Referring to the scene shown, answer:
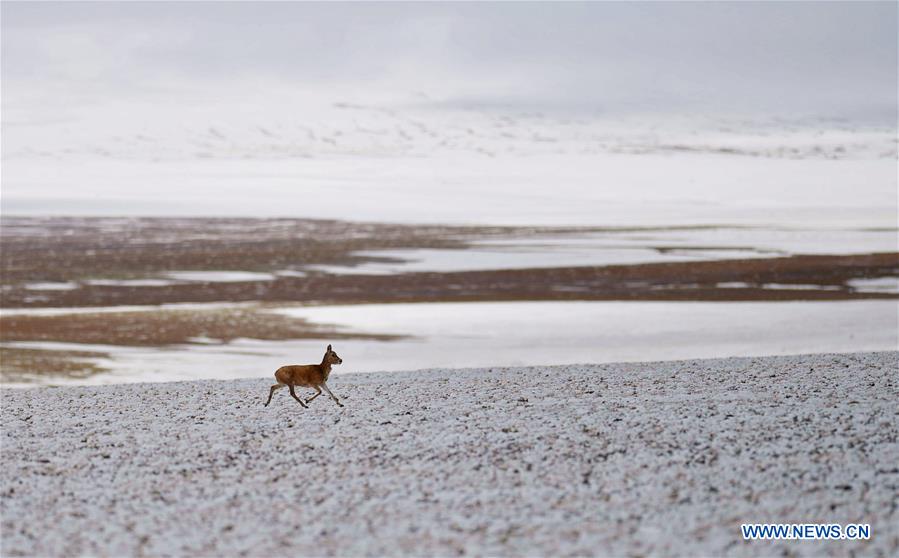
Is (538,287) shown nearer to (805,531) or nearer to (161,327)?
(161,327)

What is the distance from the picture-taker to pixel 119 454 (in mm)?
9570

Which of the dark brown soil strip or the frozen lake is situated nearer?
the frozen lake

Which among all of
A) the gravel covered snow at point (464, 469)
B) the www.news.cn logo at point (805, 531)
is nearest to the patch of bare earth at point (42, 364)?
the gravel covered snow at point (464, 469)

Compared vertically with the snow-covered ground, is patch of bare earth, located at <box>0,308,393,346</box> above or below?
below

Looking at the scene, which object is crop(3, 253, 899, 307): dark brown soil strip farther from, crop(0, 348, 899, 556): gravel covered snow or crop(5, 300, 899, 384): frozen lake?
crop(0, 348, 899, 556): gravel covered snow

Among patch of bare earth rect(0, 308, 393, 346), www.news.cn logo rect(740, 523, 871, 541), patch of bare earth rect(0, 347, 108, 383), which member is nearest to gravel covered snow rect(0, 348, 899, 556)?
www.news.cn logo rect(740, 523, 871, 541)

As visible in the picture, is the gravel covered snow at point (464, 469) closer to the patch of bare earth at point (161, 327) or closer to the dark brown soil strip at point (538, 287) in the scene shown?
the patch of bare earth at point (161, 327)

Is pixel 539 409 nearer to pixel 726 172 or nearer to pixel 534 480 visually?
pixel 534 480

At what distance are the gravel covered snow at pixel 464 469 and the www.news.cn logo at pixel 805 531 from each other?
0.24 ft

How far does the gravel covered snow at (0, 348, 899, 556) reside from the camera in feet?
24.1

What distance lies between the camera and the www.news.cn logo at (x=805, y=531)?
725cm

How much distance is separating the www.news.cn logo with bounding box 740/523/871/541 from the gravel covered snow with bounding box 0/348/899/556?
0.24 ft

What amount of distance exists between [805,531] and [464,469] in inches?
94.3

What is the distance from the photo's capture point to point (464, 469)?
344 inches
